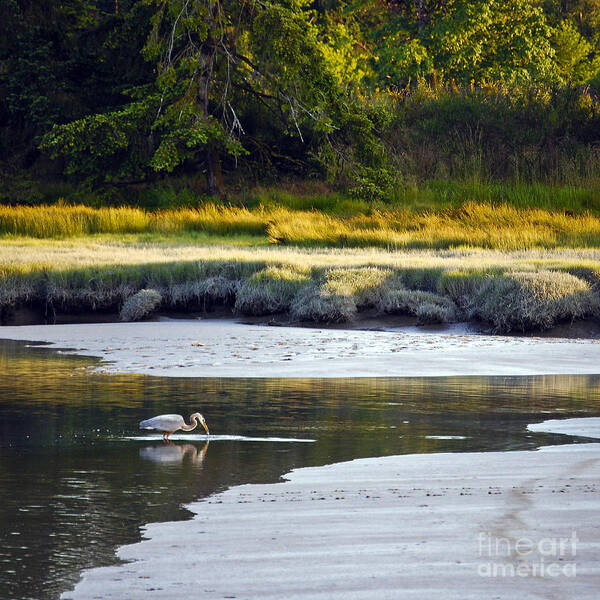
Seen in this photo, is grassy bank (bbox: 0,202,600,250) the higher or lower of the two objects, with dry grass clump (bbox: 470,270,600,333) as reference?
higher

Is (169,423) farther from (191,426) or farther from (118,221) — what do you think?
(118,221)

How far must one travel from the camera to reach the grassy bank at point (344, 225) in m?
21.0

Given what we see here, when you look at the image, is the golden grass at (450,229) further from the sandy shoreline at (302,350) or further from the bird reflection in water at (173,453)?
the bird reflection in water at (173,453)

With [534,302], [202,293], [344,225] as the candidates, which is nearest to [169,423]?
[534,302]

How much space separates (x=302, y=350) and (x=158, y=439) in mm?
5262

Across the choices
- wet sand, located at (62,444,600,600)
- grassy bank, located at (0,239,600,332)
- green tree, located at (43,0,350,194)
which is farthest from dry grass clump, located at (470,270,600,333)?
green tree, located at (43,0,350,194)

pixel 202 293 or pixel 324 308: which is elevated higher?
pixel 202 293

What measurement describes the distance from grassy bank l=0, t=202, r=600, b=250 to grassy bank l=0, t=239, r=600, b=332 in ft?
6.06

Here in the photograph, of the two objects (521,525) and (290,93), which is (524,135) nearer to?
(290,93)

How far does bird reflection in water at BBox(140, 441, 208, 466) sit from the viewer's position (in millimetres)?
7273

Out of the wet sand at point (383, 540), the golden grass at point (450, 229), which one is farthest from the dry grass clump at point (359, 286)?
the wet sand at point (383, 540)

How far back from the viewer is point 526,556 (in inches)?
188

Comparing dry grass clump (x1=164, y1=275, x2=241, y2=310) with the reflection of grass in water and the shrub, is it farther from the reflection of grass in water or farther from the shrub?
the reflection of grass in water

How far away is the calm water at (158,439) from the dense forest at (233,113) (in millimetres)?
15199
